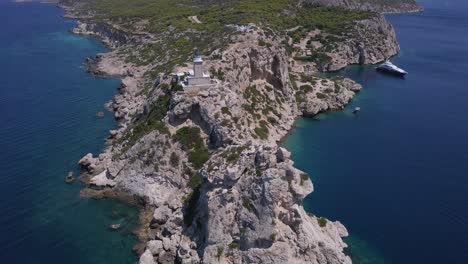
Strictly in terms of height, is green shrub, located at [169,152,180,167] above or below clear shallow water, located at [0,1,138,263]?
above

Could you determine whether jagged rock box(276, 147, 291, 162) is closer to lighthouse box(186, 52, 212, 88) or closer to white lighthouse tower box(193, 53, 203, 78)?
white lighthouse tower box(193, 53, 203, 78)

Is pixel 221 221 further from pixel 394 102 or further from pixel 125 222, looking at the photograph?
pixel 394 102

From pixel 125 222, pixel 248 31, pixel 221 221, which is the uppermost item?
pixel 248 31

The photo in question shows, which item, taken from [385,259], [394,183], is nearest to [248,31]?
[394,183]

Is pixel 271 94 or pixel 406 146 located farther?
pixel 271 94

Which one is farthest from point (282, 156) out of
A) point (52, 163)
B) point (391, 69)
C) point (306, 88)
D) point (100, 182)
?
point (391, 69)

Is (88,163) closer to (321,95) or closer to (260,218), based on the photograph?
(260,218)

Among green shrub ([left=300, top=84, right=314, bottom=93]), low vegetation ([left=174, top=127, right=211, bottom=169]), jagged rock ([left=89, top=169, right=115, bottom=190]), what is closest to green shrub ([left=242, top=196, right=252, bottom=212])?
low vegetation ([left=174, top=127, right=211, bottom=169])
